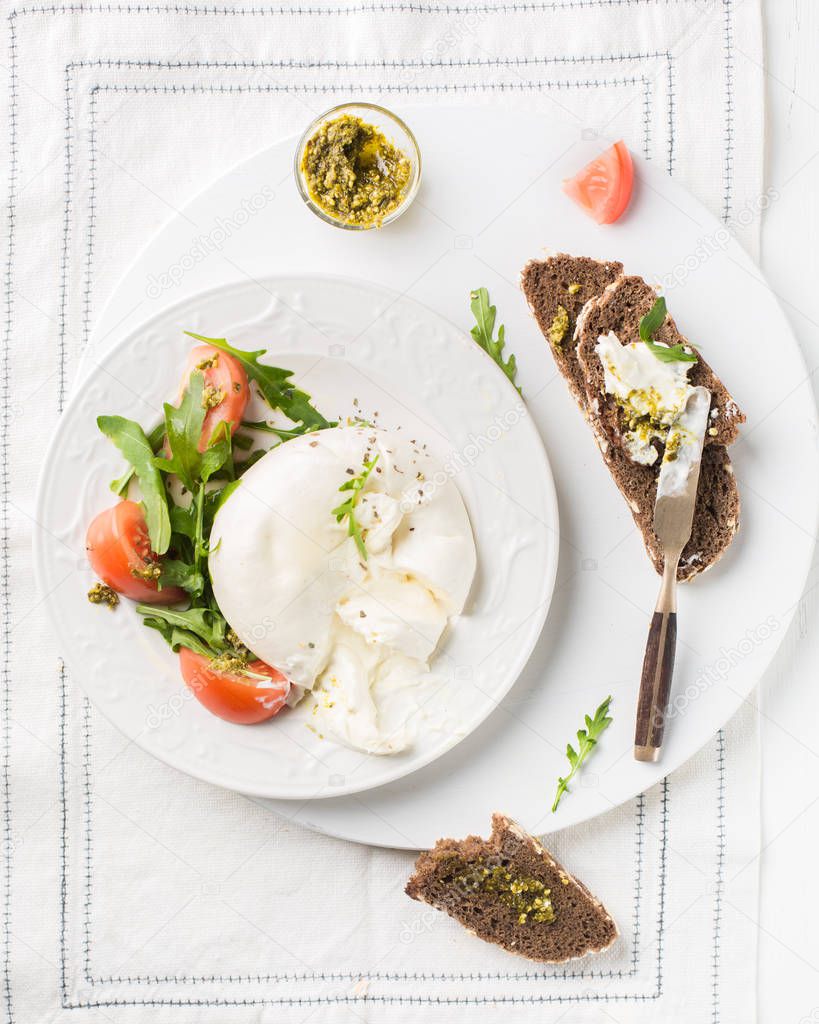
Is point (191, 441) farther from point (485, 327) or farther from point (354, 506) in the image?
point (485, 327)

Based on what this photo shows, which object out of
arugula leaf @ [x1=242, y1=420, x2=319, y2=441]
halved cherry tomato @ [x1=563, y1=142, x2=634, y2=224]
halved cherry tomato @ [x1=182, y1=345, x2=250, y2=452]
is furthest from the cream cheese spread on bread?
halved cherry tomato @ [x1=182, y1=345, x2=250, y2=452]

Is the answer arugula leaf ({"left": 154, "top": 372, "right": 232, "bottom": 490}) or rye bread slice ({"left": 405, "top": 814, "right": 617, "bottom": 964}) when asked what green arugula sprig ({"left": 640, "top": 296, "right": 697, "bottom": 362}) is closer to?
arugula leaf ({"left": 154, "top": 372, "right": 232, "bottom": 490})

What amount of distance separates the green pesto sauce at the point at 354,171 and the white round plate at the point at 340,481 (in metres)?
0.18

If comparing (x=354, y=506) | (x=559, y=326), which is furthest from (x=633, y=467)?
(x=354, y=506)

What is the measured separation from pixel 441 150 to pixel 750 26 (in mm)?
813

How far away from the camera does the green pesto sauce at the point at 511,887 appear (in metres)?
2.06

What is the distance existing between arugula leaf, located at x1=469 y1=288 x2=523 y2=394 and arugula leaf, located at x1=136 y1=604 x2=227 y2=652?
2.85ft

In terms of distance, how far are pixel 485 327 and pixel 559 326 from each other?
0.55ft

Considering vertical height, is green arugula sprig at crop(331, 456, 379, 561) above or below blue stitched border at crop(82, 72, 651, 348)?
below

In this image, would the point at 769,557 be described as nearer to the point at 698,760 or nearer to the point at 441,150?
the point at 698,760

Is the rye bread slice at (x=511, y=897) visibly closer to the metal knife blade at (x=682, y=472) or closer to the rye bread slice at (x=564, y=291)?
the metal knife blade at (x=682, y=472)

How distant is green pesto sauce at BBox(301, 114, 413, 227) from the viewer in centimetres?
200

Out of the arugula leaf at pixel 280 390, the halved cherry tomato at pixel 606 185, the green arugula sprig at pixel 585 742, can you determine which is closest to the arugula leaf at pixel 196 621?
A: the arugula leaf at pixel 280 390

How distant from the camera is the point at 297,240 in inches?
81.0
